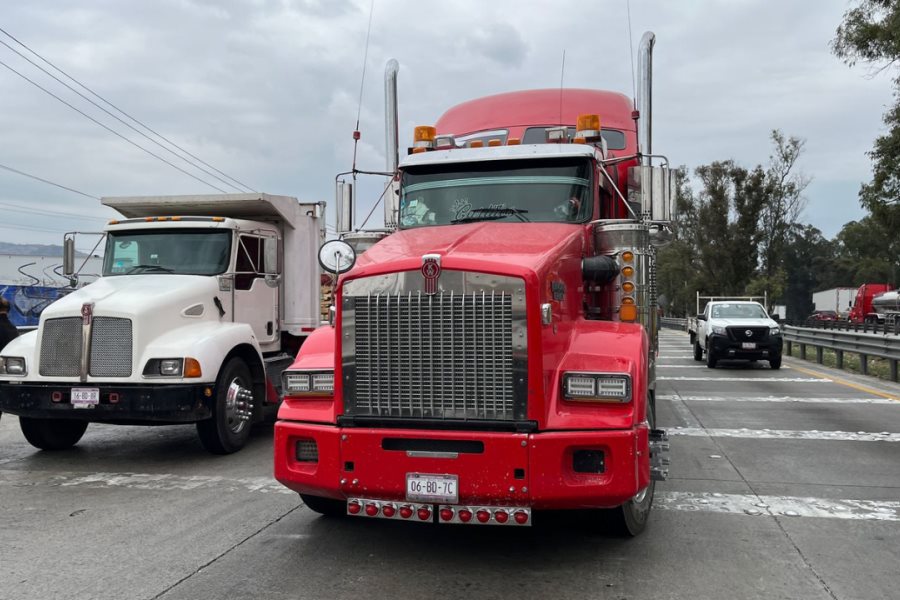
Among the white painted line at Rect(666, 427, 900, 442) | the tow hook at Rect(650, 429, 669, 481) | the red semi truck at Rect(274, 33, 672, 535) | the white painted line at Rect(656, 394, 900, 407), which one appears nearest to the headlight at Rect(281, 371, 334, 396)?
the red semi truck at Rect(274, 33, 672, 535)

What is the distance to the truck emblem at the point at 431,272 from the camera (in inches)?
171

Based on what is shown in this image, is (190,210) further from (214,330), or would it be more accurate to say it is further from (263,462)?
(263,462)

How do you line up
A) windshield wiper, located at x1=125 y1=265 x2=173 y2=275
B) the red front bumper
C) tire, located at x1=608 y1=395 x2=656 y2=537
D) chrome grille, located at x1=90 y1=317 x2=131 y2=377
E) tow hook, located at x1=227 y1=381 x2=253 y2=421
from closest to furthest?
the red front bumper → tire, located at x1=608 y1=395 x2=656 y2=537 → chrome grille, located at x1=90 y1=317 x2=131 y2=377 → tow hook, located at x1=227 y1=381 x2=253 y2=421 → windshield wiper, located at x1=125 y1=265 x2=173 y2=275

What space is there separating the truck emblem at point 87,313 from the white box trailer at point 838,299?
64.2m

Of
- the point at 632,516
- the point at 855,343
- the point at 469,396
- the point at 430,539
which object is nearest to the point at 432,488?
the point at 469,396

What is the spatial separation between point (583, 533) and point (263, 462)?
3.65m

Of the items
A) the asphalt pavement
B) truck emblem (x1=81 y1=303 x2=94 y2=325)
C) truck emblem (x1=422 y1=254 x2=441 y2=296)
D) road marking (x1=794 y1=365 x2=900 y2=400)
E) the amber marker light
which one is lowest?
the asphalt pavement

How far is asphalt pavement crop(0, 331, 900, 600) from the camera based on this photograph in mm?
4211

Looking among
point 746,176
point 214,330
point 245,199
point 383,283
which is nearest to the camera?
point 383,283

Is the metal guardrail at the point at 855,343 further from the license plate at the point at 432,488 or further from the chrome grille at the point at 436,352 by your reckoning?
the license plate at the point at 432,488

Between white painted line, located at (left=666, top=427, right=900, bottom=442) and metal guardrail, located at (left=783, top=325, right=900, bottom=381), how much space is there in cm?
659

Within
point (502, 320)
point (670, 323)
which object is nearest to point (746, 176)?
point (670, 323)

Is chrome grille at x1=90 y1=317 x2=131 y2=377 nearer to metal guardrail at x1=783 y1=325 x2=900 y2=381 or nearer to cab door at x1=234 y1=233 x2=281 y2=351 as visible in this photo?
cab door at x1=234 y1=233 x2=281 y2=351

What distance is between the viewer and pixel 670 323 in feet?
187
